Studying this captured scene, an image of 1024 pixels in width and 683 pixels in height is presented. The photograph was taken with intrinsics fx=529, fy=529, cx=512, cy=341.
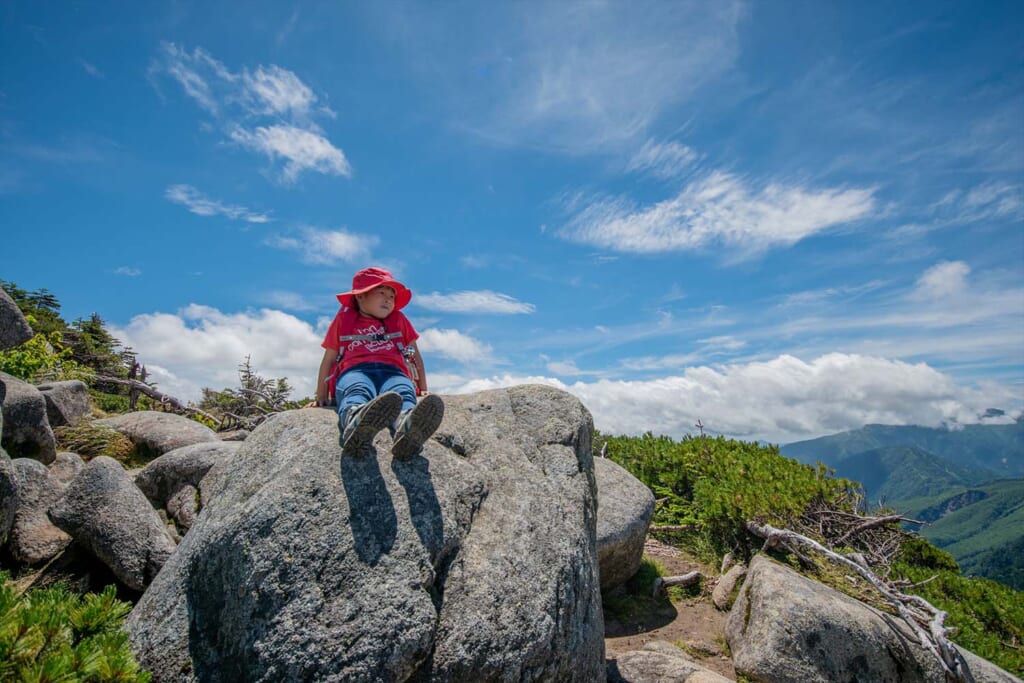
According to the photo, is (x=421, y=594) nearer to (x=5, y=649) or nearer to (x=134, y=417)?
(x=5, y=649)

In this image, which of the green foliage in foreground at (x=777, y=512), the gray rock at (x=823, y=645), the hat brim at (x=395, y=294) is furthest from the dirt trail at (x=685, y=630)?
the hat brim at (x=395, y=294)

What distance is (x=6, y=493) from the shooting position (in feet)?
20.1

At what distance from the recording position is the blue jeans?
580 centimetres

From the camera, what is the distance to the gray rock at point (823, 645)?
7.51 meters

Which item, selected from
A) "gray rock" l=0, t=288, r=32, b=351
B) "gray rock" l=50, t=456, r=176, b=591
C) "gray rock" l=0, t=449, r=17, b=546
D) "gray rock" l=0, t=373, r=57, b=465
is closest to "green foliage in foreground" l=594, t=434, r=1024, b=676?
"gray rock" l=50, t=456, r=176, b=591

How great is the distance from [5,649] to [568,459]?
5.43 meters

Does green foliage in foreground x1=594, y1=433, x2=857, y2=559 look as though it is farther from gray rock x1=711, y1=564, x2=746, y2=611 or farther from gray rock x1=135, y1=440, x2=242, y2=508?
gray rock x1=135, y1=440, x2=242, y2=508

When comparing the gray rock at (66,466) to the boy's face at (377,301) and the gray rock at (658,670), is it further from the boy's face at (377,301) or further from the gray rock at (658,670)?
the gray rock at (658,670)

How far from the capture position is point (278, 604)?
4.15 m

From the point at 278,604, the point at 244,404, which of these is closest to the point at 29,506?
the point at 278,604

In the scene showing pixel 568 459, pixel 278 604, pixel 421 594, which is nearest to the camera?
pixel 278 604

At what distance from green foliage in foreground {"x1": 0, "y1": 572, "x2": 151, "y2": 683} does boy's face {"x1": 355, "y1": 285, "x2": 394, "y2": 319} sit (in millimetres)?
4121

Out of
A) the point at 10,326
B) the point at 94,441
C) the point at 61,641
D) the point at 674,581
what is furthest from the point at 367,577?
the point at 10,326

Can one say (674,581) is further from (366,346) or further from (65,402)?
(65,402)
